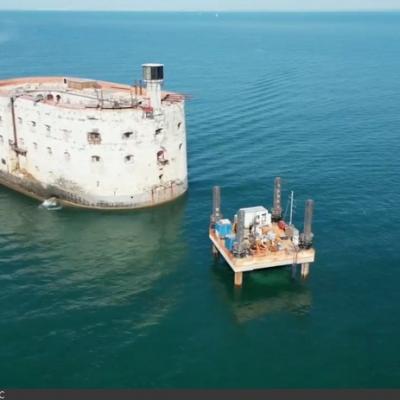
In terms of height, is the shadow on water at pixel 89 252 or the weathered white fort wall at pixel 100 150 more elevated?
the weathered white fort wall at pixel 100 150

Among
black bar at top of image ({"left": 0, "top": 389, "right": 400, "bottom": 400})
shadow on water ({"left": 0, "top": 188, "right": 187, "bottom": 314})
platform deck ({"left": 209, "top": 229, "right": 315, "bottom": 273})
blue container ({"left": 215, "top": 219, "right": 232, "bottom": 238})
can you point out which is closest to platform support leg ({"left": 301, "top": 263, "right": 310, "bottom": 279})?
platform deck ({"left": 209, "top": 229, "right": 315, "bottom": 273})

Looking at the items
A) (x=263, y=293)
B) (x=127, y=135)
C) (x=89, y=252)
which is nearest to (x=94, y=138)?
(x=127, y=135)

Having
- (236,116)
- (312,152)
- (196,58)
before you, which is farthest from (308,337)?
(196,58)

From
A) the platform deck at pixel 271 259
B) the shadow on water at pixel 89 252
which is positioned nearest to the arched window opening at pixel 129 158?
the shadow on water at pixel 89 252

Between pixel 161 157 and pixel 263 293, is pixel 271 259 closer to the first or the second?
pixel 263 293

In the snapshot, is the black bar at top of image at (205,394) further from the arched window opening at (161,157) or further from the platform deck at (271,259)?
the arched window opening at (161,157)

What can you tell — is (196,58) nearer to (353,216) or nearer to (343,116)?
(343,116)

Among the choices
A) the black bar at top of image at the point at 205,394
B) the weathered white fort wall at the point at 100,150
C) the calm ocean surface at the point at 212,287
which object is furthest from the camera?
the weathered white fort wall at the point at 100,150
